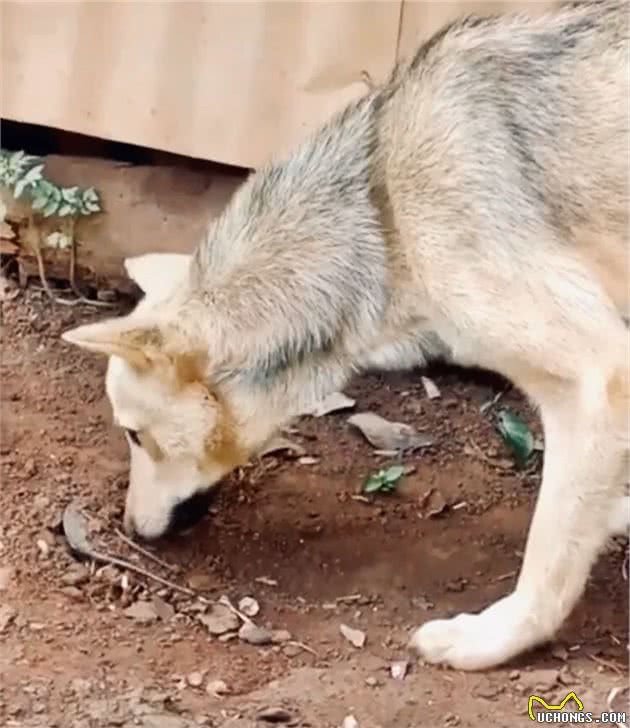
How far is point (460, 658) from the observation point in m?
4.05

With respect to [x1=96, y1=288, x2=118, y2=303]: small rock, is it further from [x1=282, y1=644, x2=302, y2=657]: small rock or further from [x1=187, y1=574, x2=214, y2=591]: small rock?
[x1=282, y1=644, x2=302, y2=657]: small rock

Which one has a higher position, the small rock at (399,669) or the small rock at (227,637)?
the small rock at (399,669)

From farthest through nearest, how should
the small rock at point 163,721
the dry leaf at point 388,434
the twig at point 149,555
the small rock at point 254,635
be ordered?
the dry leaf at point 388,434 < the twig at point 149,555 < the small rock at point 254,635 < the small rock at point 163,721

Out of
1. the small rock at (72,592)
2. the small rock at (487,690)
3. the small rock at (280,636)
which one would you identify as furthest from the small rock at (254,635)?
the small rock at (487,690)

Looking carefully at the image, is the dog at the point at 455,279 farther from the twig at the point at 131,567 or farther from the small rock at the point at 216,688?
the small rock at the point at 216,688

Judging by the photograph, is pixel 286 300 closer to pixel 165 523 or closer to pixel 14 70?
pixel 165 523

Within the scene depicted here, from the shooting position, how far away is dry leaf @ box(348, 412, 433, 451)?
5.27 metres

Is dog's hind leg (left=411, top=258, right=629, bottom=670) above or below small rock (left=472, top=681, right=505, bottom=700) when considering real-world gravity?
above

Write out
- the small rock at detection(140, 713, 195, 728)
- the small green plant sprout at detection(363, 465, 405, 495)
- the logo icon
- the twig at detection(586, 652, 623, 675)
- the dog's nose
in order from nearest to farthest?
the small rock at detection(140, 713, 195, 728) < the logo icon < the twig at detection(586, 652, 623, 675) < the dog's nose < the small green plant sprout at detection(363, 465, 405, 495)

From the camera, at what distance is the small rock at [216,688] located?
12.8 ft

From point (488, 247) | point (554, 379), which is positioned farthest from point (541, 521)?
point (488, 247)

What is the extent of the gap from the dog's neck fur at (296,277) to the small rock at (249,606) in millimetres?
515

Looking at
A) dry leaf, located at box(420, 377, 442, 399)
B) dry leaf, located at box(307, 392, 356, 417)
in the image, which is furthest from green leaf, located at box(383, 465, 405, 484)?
dry leaf, located at box(420, 377, 442, 399)

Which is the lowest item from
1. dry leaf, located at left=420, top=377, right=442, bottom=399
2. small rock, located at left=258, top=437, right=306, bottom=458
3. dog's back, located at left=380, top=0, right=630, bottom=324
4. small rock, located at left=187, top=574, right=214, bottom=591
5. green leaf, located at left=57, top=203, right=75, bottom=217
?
small rock, located at left=187, top=574, right=214, bottom=591
